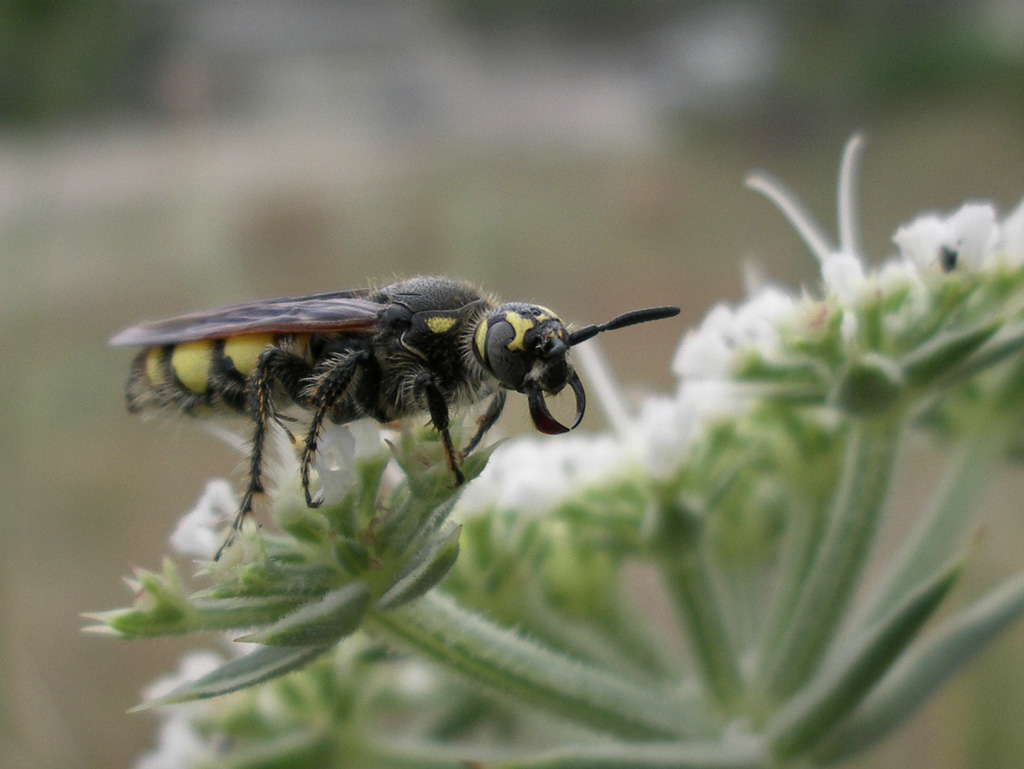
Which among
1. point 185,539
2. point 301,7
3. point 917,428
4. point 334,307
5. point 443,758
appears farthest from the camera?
point 301,7

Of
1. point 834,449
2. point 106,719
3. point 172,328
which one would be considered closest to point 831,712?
point 834,449

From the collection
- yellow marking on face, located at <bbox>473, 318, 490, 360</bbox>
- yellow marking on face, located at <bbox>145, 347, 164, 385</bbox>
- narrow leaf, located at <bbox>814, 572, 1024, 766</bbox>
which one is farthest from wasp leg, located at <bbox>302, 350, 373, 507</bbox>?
narrow leaf, located at <bbox>814, 572, 1024, 766</bbox>

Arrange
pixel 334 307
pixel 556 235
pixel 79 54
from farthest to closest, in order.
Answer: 1. pixel 556 235
2. pixel 79 54
3. pixel 334 307

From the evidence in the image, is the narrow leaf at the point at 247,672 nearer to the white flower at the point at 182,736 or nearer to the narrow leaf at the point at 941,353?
the white flower at the point at 182,736

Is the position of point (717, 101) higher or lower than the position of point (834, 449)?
higher

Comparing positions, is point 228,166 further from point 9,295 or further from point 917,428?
point 917,428

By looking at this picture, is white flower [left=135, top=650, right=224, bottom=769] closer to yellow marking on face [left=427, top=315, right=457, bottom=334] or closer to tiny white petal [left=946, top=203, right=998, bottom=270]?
yellow marking on face [left=427, top=315, right=457, bottom=334]
